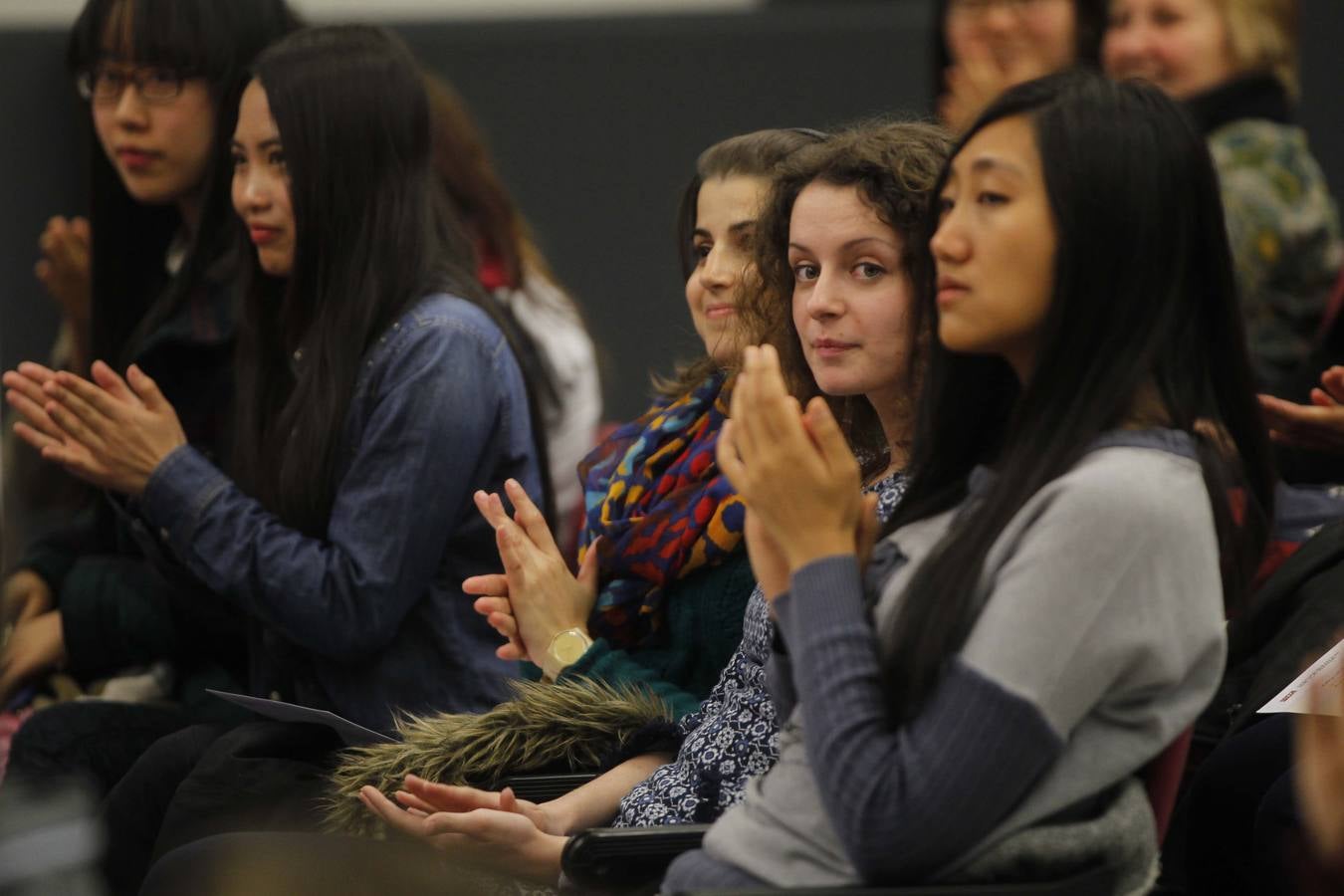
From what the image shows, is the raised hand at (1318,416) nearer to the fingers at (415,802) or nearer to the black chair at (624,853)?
the black chair at (624,853)

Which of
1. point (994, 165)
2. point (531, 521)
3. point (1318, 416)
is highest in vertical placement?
point (994, 165)

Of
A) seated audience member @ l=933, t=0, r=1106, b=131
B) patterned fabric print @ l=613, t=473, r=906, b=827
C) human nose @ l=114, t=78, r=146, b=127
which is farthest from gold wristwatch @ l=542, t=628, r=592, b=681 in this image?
seated audience member @ l=933, t=0, r=1106, b=131

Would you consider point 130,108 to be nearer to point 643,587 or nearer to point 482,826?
point 643,587

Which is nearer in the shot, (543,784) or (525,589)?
(543,784)

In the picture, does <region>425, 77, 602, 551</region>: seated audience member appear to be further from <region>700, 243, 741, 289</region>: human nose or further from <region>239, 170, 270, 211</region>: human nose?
<region>700, 243, 741, 289</region>: human nose

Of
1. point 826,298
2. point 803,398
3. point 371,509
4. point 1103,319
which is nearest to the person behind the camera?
point 1103,319

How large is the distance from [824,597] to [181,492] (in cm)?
137

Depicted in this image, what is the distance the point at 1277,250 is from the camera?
3.46 metres

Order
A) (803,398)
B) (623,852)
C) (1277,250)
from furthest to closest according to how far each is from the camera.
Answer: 1. (1277,250)
2. (803,398)
3. (623,852)

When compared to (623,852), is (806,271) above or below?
above

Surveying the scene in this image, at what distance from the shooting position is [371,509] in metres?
2.67

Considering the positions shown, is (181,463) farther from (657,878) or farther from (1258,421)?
(1258,421)

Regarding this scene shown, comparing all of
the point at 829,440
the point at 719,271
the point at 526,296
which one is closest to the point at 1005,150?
the point at 829,440

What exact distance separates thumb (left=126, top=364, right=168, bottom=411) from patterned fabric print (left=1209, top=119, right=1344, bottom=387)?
76.2 inches
